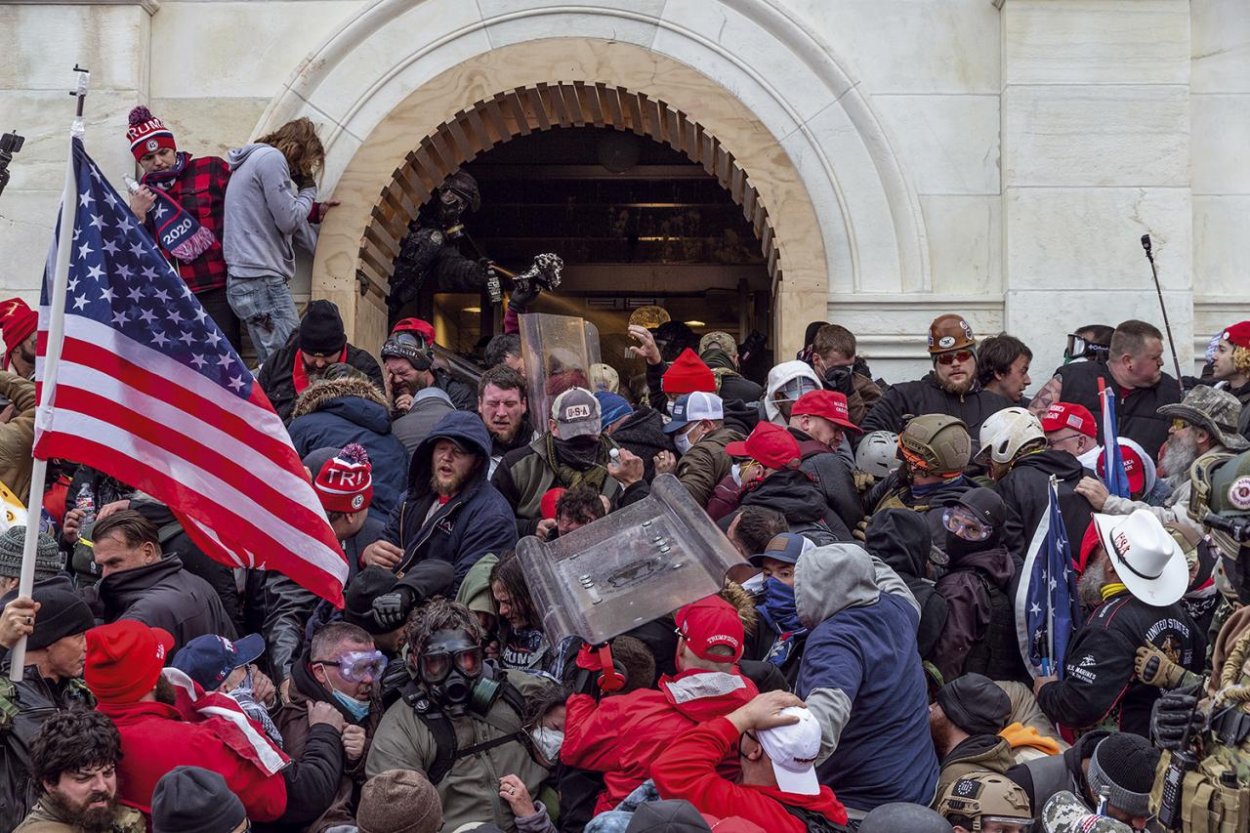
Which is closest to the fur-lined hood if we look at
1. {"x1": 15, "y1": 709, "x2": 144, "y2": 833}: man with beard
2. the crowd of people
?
the crowd of people

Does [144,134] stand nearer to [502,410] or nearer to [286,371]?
[286,371]

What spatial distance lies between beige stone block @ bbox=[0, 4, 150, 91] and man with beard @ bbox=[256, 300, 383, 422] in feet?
9.50

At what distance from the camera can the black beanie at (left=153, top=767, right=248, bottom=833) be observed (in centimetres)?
620

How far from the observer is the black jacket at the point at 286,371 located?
11086mm

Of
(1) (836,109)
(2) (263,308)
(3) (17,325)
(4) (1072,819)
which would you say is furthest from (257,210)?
(4) (1072,819)

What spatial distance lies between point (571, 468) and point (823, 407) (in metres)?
1.36

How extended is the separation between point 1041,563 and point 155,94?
7506mm

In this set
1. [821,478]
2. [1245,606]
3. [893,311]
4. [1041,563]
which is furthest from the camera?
[893,311]

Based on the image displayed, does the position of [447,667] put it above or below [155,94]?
below

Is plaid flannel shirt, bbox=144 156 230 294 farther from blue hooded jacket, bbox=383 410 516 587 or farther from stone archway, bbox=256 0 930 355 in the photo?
blue hooded jacket, bbox=383 410 516 587

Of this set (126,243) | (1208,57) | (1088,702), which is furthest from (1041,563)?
(1208,57)

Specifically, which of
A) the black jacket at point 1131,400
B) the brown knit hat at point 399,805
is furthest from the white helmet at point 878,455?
the brown knit hat at point 399,805

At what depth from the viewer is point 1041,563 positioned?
8414 millimetres

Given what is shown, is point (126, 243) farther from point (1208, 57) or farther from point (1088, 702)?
point (1208, 57)
